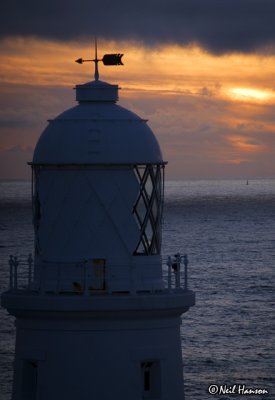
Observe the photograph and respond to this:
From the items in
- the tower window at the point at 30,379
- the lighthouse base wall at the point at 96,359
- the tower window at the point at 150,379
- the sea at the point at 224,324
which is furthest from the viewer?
the sea at the point at 224,324

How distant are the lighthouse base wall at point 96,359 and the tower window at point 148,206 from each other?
99 cm

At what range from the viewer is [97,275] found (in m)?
18.7

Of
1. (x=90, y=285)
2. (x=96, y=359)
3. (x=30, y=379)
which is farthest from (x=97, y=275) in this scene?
(x=30, y=379)

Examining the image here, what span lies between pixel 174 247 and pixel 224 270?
2608 centimetres

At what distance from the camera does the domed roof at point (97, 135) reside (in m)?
18.7

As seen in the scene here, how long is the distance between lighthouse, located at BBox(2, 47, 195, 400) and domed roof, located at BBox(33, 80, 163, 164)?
0.01 m

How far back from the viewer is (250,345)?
72750mm

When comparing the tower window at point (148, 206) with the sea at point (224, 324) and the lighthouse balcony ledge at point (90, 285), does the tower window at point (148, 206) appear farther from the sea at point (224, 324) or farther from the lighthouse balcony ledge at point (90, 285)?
the sea at point (224, 324)

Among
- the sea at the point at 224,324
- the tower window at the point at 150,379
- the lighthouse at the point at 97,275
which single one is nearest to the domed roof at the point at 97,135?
the lighthouse at the point at 97,275

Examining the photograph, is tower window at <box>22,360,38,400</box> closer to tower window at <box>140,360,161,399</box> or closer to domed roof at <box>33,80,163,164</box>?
tower window at <box>140,360,161,399</box>

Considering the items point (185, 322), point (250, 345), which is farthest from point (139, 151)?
point (185, 322)

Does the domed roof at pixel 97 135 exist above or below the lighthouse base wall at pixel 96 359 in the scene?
above

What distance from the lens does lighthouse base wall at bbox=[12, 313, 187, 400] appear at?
18.6 meters

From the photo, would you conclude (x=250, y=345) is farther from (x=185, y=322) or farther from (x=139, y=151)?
(x=139, y=151)
